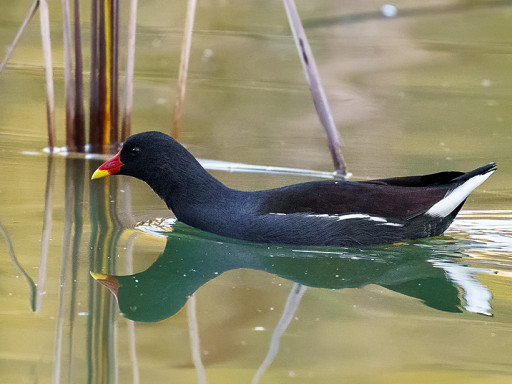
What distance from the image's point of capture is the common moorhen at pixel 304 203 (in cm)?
486

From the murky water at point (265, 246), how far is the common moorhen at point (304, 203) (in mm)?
104

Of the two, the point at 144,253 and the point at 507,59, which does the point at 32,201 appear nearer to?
the point at 144,253

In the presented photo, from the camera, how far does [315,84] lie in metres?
5.86

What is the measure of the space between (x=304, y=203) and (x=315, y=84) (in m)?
1.25

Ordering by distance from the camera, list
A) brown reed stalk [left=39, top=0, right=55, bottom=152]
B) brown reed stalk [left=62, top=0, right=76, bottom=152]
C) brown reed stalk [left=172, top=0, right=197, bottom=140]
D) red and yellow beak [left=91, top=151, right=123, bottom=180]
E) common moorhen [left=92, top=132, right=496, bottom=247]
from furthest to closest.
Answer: brown reed stalk [left=62, top=0, right=76, bottom=152], brown reed stalk [left=39, top=0, right=55, bottom=152], brown reed stalk [left=172, top=0, right=197, bottom=140], red and yellow beak [left=91, top=151, right=123, bottom=180], common moorhen [left=92, top=132, right=496, bottom=247]

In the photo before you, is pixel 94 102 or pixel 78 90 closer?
pixel 78 90

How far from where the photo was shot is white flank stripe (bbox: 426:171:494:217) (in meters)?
4.91

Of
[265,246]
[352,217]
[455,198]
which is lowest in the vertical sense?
[265,246]

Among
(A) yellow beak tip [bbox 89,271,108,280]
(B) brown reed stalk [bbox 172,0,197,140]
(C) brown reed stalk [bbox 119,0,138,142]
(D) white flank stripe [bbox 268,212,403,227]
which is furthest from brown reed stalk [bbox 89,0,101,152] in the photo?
(A) yellow beak tip [bbox 89,271,108,280]

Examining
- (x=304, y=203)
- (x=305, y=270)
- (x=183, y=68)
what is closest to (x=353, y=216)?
(x=304, y=203)

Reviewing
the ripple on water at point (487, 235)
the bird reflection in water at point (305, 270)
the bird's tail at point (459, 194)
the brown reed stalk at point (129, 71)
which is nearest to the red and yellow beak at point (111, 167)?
the bird reflection in water at point (305, 270)

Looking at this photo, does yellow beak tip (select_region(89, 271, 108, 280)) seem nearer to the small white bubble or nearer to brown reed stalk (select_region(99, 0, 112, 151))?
brown reed stalk (select_region(99, 0, 112, 151))

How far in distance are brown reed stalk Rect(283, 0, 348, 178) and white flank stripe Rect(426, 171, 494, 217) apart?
114 centimetres

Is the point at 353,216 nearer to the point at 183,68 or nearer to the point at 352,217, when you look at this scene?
the point at 352,217
